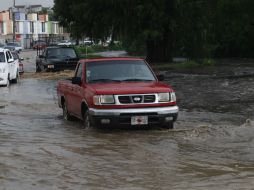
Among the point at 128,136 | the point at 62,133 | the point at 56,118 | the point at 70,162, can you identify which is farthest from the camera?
the point at 56,118

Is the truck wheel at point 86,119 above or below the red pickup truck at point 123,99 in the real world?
below

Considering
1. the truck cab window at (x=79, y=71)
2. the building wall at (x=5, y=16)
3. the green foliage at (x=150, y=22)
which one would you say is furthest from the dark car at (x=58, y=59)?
the building wall at (x=5, y=16)

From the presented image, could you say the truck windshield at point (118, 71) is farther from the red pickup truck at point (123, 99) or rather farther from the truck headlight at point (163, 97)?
the truck headlight at point (163, 97)

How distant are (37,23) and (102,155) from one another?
438 feet

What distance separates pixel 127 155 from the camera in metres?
9.61

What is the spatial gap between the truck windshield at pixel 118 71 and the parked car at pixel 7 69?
12564 millimetres

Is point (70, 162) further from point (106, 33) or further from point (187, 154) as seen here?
point (106, 33)

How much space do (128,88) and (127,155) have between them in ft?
7.80

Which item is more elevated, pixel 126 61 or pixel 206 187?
pixel 126 61

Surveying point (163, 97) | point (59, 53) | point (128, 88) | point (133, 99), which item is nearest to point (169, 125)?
point (163, 97)

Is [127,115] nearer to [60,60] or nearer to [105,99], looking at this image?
[105,99]

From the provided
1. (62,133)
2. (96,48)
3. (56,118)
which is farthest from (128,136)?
(96,48)

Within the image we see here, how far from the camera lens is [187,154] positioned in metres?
9.70

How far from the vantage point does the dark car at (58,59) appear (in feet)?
109
